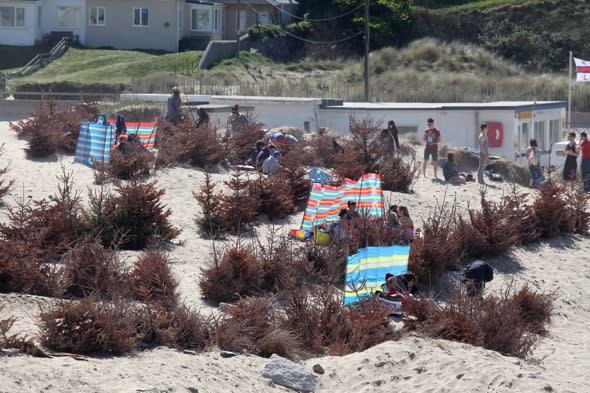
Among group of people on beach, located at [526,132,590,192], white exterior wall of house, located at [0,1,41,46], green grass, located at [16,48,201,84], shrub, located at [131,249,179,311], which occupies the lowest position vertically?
shrub, located at [131,249,179,311]

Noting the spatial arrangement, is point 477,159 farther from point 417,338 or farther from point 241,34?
point 241,34

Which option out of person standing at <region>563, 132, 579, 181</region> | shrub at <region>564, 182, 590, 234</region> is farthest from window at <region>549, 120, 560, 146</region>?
shrub at <region>564, 182, 590, 234</region>

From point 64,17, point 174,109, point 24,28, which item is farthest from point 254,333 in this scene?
point 64,17

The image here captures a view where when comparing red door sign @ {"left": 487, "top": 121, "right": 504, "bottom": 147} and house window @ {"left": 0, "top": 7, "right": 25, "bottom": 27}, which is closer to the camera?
red door sign @ {"left": 487, "top": 121, "right": 504, "bottom": 147}

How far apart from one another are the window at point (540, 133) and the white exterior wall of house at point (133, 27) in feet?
92.7

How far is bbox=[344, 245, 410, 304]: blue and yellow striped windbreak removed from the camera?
1351 centimetres

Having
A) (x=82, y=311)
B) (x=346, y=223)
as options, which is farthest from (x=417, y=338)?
(x=346, y=223)

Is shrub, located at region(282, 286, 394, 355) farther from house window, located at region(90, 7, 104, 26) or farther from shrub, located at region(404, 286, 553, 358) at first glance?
house window, located at region(90, 7, 104, 26)

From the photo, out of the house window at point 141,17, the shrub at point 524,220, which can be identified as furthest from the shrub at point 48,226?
the house window at point 141,17

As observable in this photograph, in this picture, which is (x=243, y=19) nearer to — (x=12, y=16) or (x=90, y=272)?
(x=12, y=16)

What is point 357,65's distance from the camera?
52.9m

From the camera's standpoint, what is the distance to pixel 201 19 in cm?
5878

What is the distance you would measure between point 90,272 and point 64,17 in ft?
158

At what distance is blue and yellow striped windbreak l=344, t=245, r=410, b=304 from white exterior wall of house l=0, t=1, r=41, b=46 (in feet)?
150
